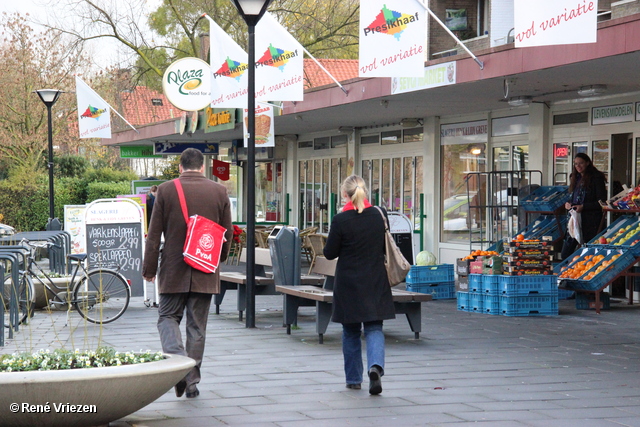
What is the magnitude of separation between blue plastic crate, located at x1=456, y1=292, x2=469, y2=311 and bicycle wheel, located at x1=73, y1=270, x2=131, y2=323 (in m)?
4.32

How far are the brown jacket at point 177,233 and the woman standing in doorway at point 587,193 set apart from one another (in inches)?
298

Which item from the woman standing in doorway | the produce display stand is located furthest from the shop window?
the produce display stand

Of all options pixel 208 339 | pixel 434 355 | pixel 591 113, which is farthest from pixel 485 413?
pixel 591 113

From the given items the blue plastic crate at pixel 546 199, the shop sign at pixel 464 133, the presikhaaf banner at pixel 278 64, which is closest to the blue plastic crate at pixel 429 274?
the blue plastic crate at pixel 546 199

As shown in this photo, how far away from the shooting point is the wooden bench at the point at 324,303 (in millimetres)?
8953

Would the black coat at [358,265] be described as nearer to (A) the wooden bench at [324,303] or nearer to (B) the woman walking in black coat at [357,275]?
(B) the woman walking in black coat at [357,275]

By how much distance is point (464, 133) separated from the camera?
17094mm

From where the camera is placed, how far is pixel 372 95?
47.0 feet

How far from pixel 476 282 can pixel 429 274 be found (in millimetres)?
1619

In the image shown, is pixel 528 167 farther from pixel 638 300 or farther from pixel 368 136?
pixel 368 136

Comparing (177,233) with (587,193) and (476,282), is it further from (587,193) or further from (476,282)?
(587,193)

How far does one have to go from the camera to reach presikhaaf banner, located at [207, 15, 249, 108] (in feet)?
43.6

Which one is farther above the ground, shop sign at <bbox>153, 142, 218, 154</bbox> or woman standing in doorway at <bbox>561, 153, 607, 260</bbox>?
shop sign at <bbox>153, 142, 218, 154</bbox>

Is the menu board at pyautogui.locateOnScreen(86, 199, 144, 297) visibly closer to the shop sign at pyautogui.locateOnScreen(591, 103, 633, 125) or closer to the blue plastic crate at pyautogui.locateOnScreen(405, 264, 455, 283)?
the blue plastic crate at pyautogui.locateOnScreen(405, 264, 455, 283)
